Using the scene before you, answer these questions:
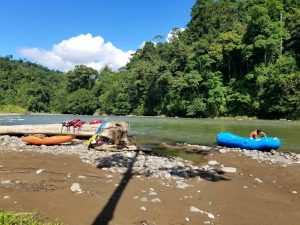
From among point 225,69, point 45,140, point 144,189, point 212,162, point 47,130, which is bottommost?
point 212,162

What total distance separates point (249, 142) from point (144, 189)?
11372 mm

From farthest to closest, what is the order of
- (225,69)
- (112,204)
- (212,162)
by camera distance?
(225,69), (212,162), (112,204)

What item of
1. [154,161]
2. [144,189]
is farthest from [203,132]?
[144,189]

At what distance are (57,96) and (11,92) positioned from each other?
20135 millimetres

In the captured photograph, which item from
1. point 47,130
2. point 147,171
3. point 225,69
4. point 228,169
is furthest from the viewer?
point 225,69

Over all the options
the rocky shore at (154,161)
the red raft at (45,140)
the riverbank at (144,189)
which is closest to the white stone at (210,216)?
the riverbank at (144,189)

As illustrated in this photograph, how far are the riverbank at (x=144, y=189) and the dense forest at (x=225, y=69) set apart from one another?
48497 millimetres

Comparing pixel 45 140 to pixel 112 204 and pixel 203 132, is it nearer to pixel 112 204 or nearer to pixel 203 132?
pixel 112 204

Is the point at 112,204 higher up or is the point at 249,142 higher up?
the point at 249,142

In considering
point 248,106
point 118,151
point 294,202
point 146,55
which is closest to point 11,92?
point 146,55

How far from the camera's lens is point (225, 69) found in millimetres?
75000

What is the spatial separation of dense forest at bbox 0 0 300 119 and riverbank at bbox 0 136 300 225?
48.5m

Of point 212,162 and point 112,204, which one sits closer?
point 112,204

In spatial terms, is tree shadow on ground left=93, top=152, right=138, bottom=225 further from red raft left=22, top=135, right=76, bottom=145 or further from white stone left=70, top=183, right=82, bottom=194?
red raft left=22, top=135, right=76, bottom=145
